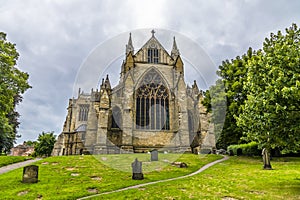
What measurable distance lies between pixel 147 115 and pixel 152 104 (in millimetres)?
1758

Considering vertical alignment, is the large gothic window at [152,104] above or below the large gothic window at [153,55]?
below

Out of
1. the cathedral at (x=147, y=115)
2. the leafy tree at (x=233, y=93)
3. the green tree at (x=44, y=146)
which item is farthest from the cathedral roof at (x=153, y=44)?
the green tree at (x=44, y=146)

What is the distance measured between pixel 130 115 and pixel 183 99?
7457mm

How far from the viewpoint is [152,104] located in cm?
2931

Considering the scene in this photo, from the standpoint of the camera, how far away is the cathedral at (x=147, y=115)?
2634 centimetres

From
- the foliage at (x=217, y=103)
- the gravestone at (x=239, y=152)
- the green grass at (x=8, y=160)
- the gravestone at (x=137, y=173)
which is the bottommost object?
the gravestone at (x=137, y=173)

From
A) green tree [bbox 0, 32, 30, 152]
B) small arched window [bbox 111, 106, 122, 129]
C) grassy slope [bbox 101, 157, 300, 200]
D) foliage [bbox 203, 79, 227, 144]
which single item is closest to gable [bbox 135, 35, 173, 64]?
small arched window [bbox 111, 106, 122, 129]

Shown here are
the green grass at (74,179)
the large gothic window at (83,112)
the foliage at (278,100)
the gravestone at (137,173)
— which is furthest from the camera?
the large gothic window at (83,112)

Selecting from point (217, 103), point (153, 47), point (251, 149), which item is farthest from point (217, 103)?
point (153, 47)

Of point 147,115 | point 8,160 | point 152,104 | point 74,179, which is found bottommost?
point 74,179

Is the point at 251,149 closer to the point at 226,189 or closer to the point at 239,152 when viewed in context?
the point at 239,152

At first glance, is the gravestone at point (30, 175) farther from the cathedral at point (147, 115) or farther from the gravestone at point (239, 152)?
the gravestone at point (239, 152)

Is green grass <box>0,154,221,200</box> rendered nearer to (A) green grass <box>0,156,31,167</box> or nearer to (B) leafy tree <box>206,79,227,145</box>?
(A) green grass <box>0,156,31,167</box>

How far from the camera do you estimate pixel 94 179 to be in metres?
12.7
